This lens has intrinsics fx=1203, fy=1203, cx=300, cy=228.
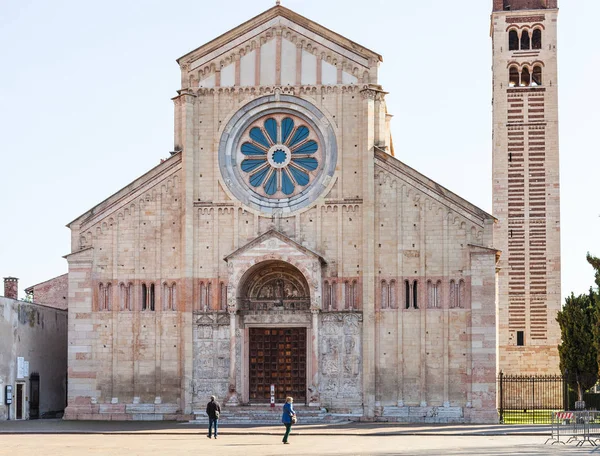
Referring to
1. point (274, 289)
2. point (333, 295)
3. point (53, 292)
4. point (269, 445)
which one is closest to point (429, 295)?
point (333, 295)

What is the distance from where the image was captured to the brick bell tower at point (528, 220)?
59.1m

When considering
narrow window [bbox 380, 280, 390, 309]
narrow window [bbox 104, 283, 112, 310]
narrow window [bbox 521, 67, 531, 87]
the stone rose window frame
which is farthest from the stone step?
narrow window [bbox 521, 67, 531, 87]

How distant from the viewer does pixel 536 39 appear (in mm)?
61438

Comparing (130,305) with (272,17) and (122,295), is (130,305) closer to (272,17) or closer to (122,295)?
(122,295)

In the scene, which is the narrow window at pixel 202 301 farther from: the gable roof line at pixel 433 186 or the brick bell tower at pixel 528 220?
the brick bell tower at pixel 528 220

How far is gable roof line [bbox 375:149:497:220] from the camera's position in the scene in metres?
45.3

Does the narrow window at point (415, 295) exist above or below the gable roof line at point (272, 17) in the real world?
below

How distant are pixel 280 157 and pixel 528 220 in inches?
673

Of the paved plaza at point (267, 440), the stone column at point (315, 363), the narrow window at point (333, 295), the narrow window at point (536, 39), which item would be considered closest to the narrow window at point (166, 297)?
the paved plaza at point (267, 440)

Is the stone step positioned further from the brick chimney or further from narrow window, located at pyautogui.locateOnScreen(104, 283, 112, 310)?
the brick chimney

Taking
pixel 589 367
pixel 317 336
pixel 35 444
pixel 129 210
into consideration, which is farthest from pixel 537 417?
pixel 35 444

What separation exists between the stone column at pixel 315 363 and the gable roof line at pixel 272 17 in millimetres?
10355

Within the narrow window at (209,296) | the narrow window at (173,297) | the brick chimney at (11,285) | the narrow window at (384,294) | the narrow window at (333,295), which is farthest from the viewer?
the brick chimney at (11,285)

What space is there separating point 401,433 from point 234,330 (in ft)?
29.9
